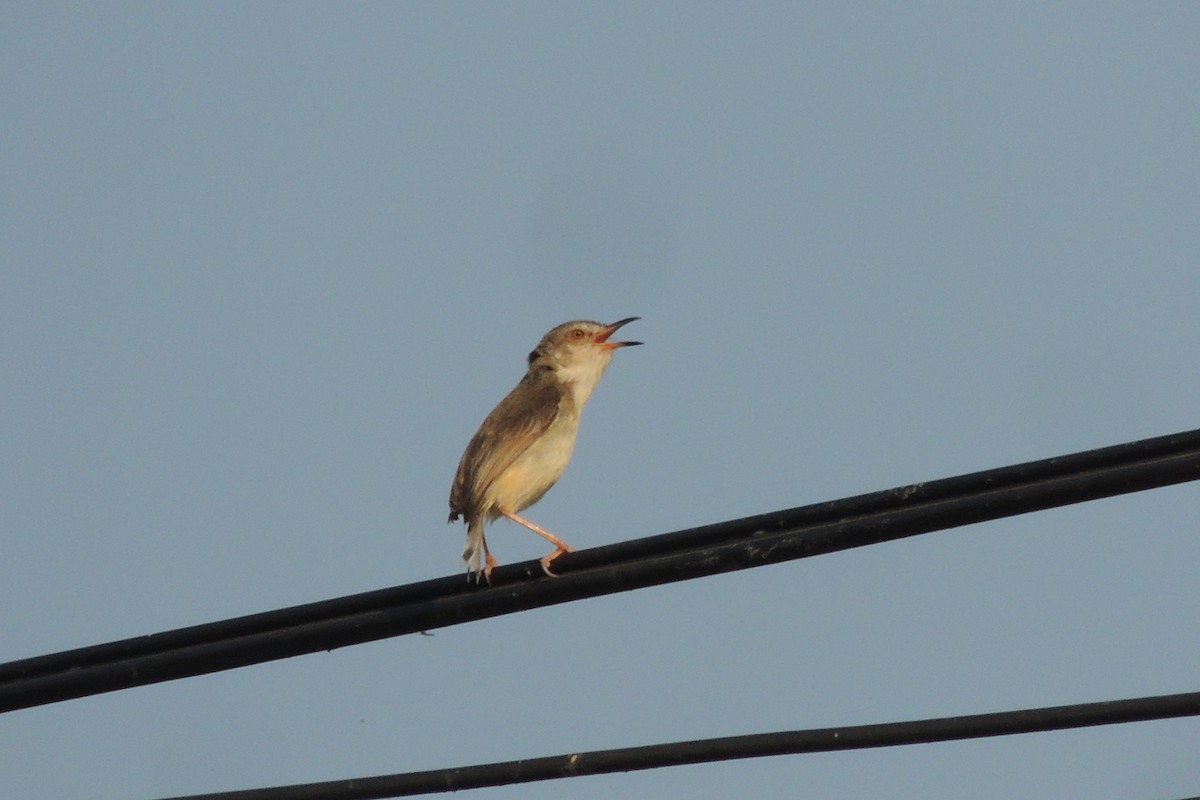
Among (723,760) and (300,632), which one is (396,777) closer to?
(300,632)

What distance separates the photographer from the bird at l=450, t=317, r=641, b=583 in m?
11.6

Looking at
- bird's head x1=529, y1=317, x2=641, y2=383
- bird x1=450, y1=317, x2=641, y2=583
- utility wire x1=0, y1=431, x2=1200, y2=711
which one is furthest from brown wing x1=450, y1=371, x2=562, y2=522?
utility wire x1=0, y1=431, x2=1200, y2=711

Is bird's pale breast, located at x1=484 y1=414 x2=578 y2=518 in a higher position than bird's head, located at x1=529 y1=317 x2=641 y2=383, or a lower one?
lower

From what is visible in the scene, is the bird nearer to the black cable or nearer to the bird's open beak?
the bird's open beak

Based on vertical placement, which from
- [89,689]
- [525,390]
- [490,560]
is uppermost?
[525,390]

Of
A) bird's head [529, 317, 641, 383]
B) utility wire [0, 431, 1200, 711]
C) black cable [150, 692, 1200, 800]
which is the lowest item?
black cable [150, 692, 1200, 800]

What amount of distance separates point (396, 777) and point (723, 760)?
123 cm

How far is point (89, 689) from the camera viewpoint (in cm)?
679

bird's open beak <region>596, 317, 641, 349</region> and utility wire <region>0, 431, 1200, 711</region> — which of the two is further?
bird's open beak <region>596, 317, 641, 349</region>

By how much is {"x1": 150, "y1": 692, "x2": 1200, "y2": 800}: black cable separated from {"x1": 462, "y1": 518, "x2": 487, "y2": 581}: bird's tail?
4879 mm

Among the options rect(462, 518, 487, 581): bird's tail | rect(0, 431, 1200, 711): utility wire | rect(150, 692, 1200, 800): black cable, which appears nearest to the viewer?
rect(150, 692, 1200, 800): black cable

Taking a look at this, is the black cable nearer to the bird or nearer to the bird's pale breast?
the bird

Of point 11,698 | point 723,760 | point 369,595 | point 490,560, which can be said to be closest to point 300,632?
point 369,595

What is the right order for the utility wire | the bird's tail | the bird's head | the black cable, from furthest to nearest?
the bird's head → the bird's tail → the utility wire → the black cable
